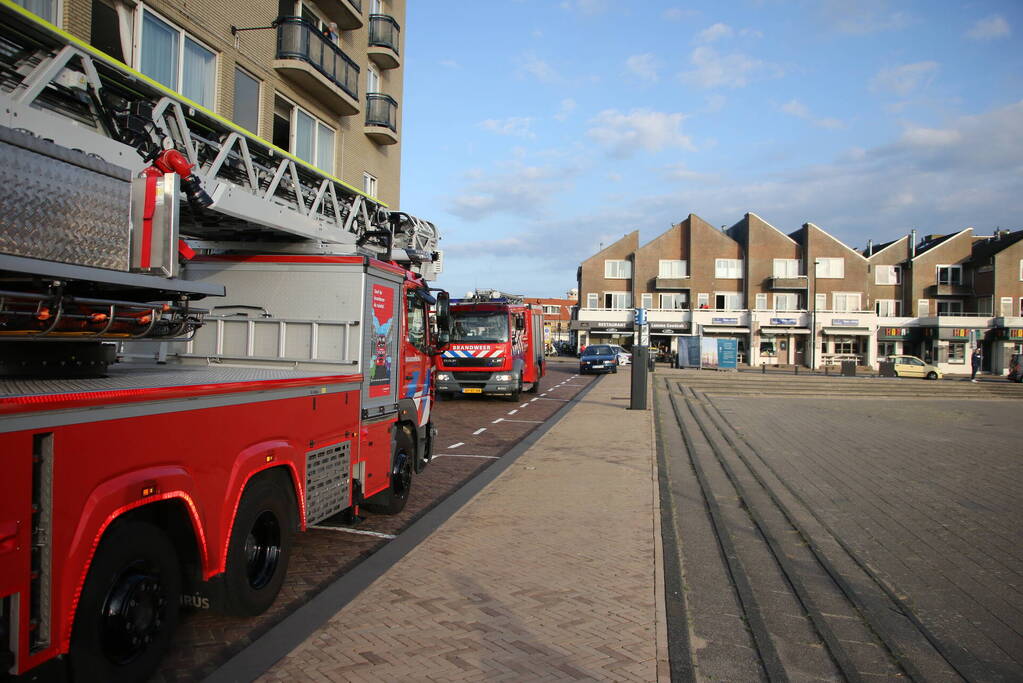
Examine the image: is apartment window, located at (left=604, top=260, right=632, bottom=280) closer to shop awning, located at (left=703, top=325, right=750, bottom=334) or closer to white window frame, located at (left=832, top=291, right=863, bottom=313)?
shop awning, located at (left=703, top=325, right=750, bottom=334)

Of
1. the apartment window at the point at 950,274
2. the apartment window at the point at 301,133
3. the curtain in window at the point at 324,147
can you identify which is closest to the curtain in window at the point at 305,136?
the apartment window at the point at 301,133

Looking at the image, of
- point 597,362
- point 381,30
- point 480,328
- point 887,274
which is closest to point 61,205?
point 480,328

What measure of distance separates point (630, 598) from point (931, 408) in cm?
2183

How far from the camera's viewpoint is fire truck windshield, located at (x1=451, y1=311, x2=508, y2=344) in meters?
19.0

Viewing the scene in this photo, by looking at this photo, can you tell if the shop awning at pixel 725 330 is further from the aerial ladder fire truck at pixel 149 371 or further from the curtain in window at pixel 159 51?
the aerial ladder fire truck at pixel 149 371

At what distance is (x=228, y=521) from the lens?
3.88 m

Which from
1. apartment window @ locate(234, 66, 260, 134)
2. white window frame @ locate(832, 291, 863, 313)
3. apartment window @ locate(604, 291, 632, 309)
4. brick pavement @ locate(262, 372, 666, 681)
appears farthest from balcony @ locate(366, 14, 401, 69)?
white window frame @ locate(832, 291, 863, 313)

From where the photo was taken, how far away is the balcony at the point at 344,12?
54.9 ft

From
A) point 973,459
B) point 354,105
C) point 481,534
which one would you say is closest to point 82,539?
point 481,534

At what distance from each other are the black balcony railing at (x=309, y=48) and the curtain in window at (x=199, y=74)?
222 centimetres

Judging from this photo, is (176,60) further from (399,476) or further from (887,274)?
(887,274)

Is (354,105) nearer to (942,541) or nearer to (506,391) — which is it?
(506,391)

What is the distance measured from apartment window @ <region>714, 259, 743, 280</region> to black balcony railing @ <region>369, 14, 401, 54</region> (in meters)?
46.9

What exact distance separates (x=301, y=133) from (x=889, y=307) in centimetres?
5953
